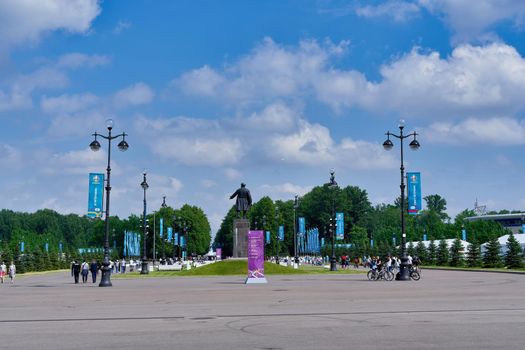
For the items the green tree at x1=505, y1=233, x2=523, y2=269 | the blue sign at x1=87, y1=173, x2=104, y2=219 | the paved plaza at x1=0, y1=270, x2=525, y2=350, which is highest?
the blue sign at x1=87, y1=173, x2=104, y2=219

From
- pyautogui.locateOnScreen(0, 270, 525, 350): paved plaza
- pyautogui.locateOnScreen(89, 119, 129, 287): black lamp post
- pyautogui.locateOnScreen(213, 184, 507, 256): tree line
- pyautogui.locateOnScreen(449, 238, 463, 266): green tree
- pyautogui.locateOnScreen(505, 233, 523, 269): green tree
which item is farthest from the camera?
pyautogui.locateOnScreen(213, 184, 507, 256): tree line

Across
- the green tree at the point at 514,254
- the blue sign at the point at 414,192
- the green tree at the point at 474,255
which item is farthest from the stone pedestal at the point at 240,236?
the green tree at the point at 474,255

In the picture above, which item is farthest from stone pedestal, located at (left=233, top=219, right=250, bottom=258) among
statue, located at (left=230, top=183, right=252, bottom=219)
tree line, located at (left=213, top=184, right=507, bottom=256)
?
tree line, located at (left=213, top=184, right=507, bottom=256)

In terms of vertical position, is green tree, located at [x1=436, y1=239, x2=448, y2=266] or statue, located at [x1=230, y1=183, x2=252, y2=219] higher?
statue, located at [x1=230, y1=183, x2=252, y2=219]

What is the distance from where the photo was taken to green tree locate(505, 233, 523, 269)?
2665 inches

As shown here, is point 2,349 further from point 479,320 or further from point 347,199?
point 347,199

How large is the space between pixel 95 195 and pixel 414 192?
887 inches

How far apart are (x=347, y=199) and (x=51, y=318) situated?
166248mm

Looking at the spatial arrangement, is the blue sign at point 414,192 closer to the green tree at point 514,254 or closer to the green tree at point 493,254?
the green tree at point 514,254

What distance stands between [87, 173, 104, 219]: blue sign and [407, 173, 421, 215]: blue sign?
2178cm

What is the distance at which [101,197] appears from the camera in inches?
1657

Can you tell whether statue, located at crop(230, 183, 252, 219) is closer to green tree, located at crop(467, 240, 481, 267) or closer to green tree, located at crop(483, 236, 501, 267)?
green tree, located at crop(483, 236, 501, 267)

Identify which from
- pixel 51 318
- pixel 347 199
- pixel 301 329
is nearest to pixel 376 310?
pixel 301 329

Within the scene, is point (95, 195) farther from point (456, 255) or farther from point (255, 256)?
point (456, 255)
